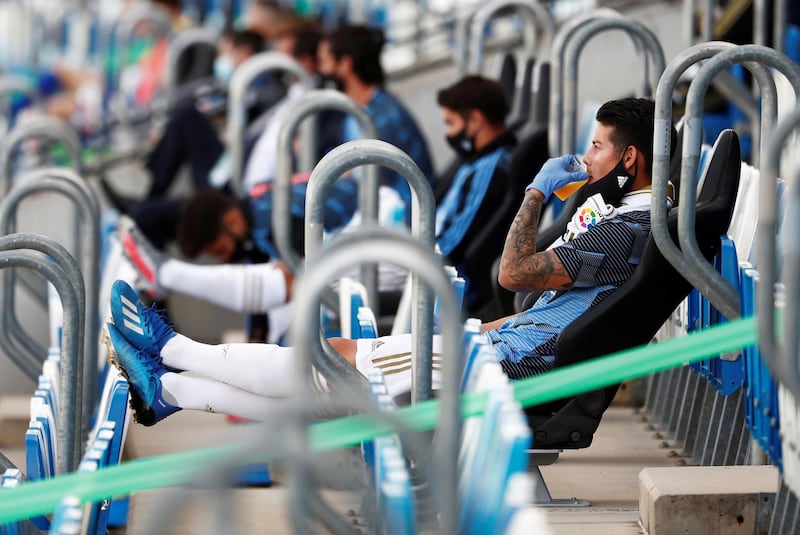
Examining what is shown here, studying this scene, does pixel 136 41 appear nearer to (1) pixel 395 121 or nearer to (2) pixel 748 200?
(1) pixel 395 121

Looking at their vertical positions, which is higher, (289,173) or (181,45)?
(181,45)

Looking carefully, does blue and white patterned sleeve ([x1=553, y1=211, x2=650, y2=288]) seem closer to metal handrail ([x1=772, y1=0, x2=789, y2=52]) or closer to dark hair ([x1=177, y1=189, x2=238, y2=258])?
metal handrail ([x1=772, y1=0, x2=789, y2=52])

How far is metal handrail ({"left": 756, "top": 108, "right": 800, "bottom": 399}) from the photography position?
2516mm

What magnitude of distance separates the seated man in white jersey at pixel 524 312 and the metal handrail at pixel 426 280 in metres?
1.14

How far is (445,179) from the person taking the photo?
5.97 metres

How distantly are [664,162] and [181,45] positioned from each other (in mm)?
6463

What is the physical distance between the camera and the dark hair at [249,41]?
29.1 ft

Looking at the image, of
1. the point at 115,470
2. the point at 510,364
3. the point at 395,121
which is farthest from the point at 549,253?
the point at 395,121

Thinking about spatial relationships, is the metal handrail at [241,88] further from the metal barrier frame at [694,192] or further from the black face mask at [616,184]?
the metal barrier frame at [694,192]

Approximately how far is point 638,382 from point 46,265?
2355mm

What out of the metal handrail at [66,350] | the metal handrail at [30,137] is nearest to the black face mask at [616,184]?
the metal handrail at [66,350]

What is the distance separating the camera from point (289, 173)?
5391mm

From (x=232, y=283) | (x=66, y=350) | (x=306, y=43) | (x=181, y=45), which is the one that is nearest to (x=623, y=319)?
(x=66, y=350)

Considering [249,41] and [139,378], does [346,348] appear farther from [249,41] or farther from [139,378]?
[249,41]
